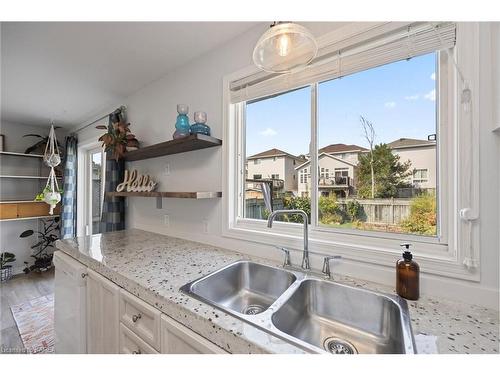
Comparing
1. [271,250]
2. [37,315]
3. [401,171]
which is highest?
[401,171]

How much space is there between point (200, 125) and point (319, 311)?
132 centimetres

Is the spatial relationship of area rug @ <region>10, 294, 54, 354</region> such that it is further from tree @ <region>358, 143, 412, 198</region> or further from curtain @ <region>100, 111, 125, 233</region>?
tree @ <region>358, 143, 412, 198</region>

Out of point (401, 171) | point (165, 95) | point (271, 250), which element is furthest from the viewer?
point (165, 95)

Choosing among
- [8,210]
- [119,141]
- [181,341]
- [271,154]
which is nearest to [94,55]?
[119,141]

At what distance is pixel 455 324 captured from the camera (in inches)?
27.3

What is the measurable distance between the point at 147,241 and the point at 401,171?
1.75 metres

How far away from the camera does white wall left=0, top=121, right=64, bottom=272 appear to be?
3252 mm

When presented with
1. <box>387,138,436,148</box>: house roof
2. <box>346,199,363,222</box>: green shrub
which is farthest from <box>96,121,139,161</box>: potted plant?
<box>387,138,436,148</box>: house roof

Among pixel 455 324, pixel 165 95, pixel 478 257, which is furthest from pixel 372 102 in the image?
pixel 165 95

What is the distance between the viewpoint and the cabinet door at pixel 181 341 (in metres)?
0.69

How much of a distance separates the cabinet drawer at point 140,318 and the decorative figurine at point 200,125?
1.06 m

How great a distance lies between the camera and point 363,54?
1028mm

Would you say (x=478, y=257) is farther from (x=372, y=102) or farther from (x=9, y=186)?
(x=9, y=186)

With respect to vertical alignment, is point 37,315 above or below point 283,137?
below
